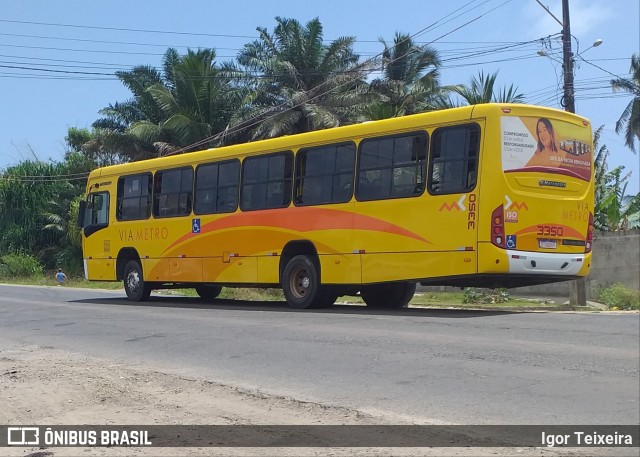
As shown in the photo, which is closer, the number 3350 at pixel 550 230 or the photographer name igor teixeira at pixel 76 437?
the photographer name igor teixeira at pixel 76 437

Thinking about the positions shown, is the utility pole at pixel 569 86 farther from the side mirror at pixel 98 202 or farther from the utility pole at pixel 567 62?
the side mirror at pixel 98 202

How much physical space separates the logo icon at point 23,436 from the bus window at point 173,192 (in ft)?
36.7

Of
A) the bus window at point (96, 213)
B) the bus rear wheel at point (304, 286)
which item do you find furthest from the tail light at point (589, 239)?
the bus window at point (96, 213)

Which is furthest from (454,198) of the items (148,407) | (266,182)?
(148,407)

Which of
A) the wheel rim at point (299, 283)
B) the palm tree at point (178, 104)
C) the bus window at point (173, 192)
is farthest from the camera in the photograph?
the palm tree at point (178, 104)

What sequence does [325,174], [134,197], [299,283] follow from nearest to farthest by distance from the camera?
[325,174] < [299,283] < [134,197]

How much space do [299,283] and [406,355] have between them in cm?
638

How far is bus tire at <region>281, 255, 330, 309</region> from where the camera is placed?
14.9m

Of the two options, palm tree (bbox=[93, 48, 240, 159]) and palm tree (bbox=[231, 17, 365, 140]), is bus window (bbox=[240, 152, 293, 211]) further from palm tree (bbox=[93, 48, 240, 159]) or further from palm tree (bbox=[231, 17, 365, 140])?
palm tree (bbox=[93, 48, 240, 159])

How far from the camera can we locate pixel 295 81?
35156 millimetres

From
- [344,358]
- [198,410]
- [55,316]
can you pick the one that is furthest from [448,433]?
[55,316]

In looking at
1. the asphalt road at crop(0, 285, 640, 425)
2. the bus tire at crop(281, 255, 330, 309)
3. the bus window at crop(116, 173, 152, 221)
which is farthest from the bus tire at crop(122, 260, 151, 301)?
the bus tire at crop(281, 255, 330, 309)

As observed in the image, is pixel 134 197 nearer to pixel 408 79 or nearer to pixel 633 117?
pixel 408 79

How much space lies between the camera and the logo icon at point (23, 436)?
6.51 metres
